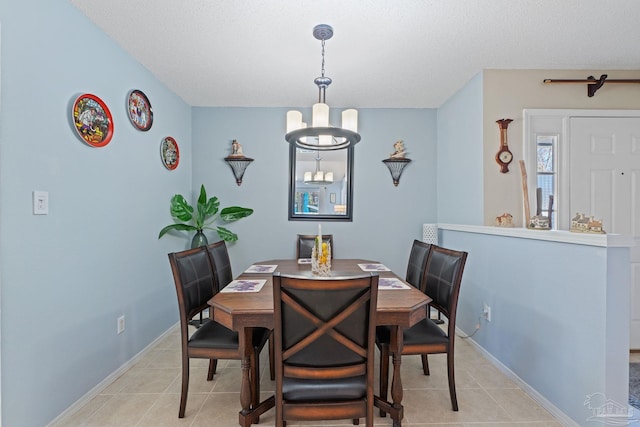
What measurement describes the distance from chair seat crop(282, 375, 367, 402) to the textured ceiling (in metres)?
2.14

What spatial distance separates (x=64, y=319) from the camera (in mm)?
1802

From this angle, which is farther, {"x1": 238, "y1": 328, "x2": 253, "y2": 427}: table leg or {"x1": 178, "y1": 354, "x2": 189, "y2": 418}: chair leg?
{"x1": 178, "y1": 354, "x2": 189, "y2": 418}: chair leg

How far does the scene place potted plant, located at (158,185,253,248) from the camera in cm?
314

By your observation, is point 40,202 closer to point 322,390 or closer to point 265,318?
point 265,318

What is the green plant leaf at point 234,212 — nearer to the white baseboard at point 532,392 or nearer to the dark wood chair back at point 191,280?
the dark wood chair back at point 191,280

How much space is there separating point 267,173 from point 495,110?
253 cm

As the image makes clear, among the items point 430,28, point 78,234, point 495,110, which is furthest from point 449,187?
point 78,234

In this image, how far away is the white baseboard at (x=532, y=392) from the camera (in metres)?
1.74

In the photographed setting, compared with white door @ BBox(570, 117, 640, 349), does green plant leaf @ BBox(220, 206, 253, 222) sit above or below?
below

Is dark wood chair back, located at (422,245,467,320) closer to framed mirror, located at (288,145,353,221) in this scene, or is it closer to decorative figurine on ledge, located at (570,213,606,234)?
decorative figurine on ledge, located at (570,213,606,234)

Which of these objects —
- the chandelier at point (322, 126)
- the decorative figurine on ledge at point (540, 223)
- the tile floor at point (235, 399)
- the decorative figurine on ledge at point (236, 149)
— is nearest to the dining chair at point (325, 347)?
the tile floor at point (235, 399)

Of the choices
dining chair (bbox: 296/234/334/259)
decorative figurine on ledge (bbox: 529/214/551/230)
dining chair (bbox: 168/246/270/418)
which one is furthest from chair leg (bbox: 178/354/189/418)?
decorative figurine on ledge (bbox: 529/214/551/230)

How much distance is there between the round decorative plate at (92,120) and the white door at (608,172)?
387 cm

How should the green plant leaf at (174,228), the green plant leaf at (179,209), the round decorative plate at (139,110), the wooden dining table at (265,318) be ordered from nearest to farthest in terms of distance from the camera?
the wooden dining table at (265,318) → the round decorative plate at (139,110) → the green plant leaf at (174,228) → the green plant leaf at (179,209)
